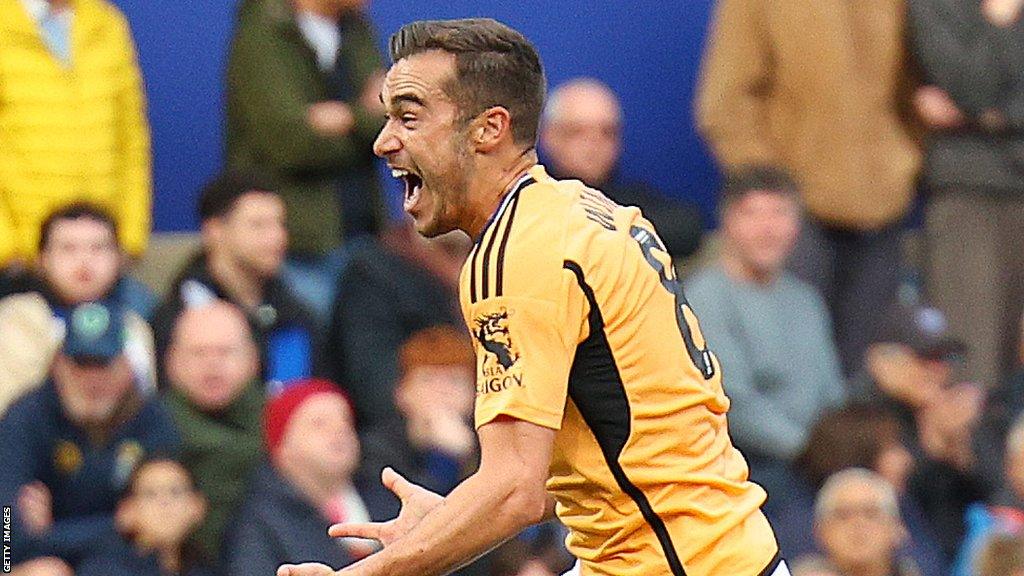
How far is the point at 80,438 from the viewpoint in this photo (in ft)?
22.2

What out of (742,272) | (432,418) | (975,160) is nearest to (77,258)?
(432,418)

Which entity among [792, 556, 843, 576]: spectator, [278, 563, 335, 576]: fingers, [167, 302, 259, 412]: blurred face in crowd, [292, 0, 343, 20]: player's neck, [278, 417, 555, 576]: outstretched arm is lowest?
[792, 556, 843, 576]: spectator

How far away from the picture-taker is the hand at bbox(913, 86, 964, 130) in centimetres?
850

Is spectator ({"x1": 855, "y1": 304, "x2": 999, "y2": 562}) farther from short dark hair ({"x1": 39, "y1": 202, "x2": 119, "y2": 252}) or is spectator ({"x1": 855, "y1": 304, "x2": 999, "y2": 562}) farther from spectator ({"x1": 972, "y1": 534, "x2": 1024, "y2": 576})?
short dark hair ({"x1": 39, "y1": 202, "x2": 119, "y2": 252})

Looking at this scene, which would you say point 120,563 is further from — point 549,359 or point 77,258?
point 549,359

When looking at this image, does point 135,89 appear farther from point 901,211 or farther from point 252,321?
point 901,211

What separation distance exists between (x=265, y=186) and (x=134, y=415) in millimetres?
1010

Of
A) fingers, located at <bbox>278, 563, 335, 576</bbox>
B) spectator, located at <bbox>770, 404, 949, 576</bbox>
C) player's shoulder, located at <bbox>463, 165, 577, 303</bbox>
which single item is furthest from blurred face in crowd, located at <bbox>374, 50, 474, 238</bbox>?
spectator, located at <bbox>770, 404, 949, 576</bbox>

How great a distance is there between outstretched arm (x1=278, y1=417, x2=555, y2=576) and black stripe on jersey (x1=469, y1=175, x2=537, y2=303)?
0.71ft

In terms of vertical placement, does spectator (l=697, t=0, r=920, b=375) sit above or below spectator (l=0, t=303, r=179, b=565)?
above

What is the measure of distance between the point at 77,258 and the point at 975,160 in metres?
3.44

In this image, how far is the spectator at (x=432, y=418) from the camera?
7.15m

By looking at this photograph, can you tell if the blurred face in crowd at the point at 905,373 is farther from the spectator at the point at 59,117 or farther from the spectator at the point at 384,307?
the spectator at the point at 59,117

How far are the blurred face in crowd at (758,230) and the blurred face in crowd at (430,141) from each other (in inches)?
159
